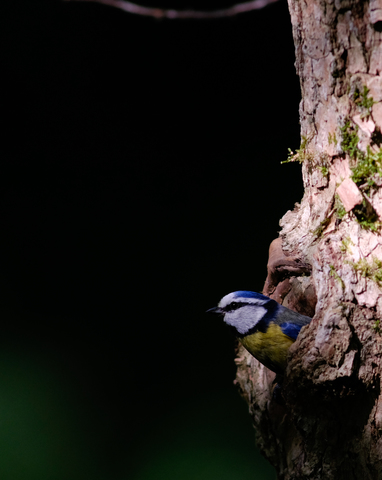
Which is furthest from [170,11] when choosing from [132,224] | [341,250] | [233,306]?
[132,224]

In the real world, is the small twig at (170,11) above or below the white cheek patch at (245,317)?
above

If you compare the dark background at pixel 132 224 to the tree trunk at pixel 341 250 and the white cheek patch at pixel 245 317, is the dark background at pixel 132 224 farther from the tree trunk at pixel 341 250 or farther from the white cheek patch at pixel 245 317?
the tree trunk at pixel 341 250

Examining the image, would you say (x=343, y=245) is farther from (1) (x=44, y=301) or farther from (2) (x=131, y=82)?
(1) (x=44, y=301)

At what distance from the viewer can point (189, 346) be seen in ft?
6.72

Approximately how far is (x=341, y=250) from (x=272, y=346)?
36cm

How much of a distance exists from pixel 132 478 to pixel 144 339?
0.63 metres

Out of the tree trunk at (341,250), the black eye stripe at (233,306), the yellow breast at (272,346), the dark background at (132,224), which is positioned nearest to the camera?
the tree trunk at (341,250)

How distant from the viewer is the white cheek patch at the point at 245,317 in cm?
124

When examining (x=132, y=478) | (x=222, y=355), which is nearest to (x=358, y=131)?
(x=222, y=355)

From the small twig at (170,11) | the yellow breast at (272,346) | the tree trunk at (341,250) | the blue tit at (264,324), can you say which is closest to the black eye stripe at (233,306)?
the blue tit at (264,324)

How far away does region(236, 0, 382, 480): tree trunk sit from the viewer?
90 centimetres

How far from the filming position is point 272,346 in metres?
1.17

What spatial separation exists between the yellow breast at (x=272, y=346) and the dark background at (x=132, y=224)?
81cm

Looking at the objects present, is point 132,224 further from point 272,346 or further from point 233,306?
point 272,346
